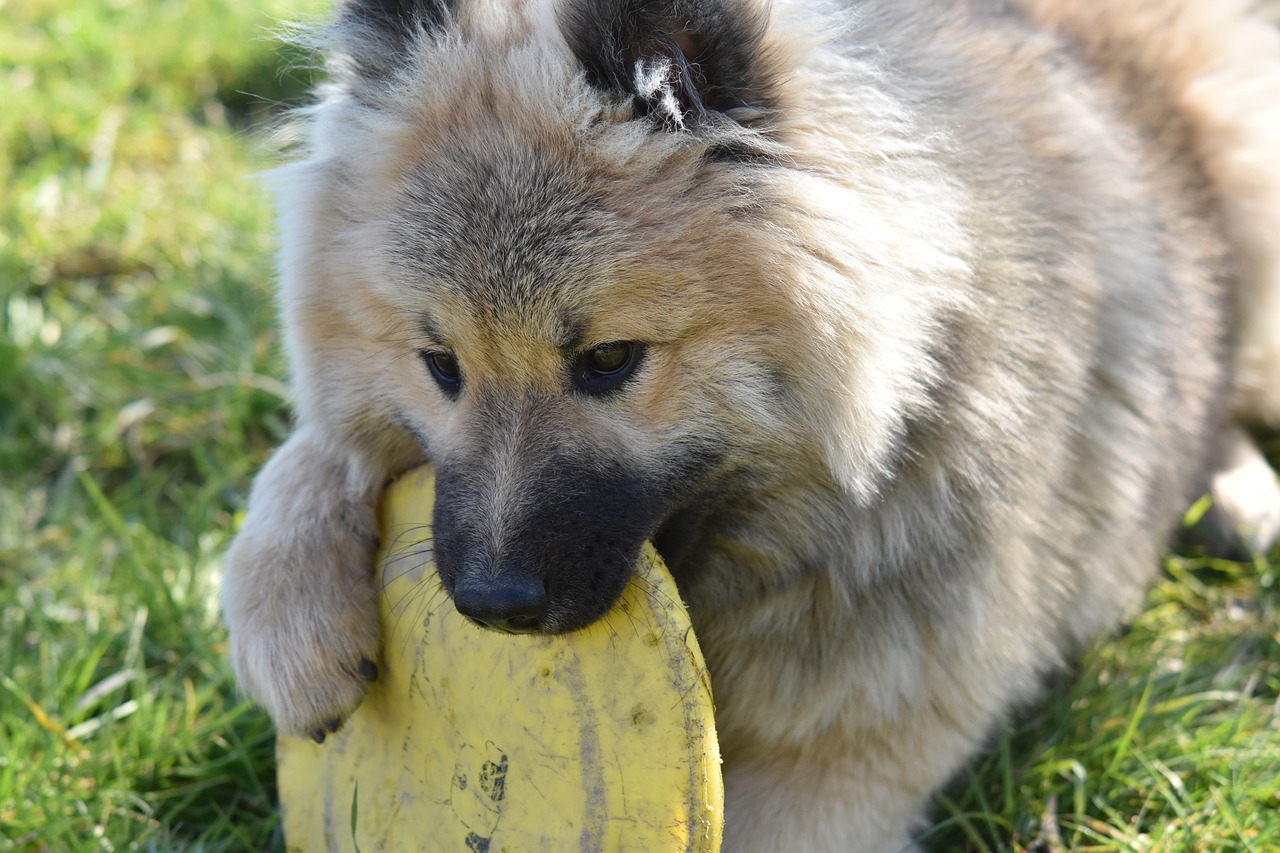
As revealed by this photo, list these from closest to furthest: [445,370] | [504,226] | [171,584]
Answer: [504,226]
[445,370]
[171,584]

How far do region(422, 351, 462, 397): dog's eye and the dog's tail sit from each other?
186 centimetres

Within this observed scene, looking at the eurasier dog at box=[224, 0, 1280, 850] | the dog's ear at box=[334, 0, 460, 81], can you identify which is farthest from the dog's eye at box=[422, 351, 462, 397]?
the dog's ear at box=[334, 0, 460, 81]

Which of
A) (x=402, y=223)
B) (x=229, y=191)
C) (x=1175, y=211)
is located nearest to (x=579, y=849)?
(x=402, y=223)

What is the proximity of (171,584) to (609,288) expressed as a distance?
1.54 m

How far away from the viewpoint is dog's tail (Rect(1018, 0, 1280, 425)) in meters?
3.14

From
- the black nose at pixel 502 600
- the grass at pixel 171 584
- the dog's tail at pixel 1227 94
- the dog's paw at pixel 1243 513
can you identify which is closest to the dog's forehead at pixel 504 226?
the black nose at pixel 502 600

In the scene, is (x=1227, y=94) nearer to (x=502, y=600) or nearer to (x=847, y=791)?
(x=847, y=791)

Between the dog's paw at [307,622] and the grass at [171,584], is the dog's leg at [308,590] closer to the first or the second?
the dog's paw at [307,622]

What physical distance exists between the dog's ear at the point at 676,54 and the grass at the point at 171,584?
0.91 metres

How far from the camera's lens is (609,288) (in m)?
1.88

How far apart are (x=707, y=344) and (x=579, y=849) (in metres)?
0.78

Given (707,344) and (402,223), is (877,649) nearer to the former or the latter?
(707,344)

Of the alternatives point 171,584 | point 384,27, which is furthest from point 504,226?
point 171,584

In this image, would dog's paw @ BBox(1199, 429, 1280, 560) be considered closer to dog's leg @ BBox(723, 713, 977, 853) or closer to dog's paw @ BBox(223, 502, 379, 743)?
dog's leg @ BBox(723, 713, 977, 853)
